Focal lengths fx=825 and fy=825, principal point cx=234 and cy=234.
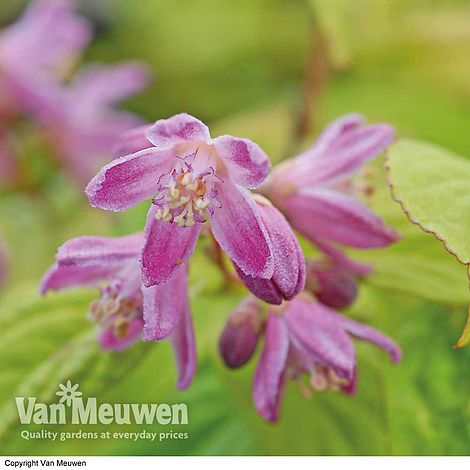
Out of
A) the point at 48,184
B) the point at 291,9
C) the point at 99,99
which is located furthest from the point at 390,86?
the point at 48,184

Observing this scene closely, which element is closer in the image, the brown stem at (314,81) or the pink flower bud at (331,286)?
the pink flower bud at (331,286)

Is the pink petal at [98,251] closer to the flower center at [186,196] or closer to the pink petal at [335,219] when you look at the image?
the flower center at [186,196]

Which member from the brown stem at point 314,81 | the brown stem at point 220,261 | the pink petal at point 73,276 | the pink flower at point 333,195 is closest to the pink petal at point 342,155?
the pink flower at point 333,195

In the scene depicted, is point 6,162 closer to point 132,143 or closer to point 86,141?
point 86,141

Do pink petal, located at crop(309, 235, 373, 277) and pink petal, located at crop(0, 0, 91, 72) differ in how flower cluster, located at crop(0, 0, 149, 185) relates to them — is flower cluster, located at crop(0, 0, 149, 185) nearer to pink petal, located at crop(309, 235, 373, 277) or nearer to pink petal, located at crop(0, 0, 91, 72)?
pink petal, located at crop(0, 0, 91, 72)

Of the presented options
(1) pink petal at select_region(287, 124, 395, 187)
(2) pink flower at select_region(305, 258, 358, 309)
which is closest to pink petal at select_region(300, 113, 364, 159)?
(1) pink petal at select_region(287, 124, 395, 187)

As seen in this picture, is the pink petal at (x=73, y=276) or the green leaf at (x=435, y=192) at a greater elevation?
the green leaf at (x=435, y=192)

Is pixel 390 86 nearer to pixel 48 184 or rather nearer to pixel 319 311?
pixel 48 184
